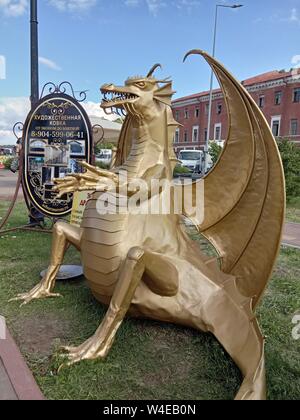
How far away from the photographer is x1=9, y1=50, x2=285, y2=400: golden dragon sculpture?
2363 mm

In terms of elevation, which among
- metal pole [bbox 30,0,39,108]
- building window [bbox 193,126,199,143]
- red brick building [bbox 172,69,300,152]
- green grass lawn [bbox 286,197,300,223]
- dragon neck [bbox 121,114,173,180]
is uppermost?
red brick building [bbox 172,69,300,152]

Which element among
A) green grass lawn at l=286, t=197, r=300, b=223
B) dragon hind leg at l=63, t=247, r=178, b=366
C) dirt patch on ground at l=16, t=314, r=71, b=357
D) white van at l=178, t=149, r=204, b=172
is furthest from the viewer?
white van at l=178, t=149, r=204, b=172

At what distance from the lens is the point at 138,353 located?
2740 mm

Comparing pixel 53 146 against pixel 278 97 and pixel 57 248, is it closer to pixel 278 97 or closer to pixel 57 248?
pixel 57 248

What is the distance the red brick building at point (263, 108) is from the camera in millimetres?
31922

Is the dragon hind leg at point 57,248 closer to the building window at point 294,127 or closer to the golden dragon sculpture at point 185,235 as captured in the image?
the golden dragon sculpture at point 185,235

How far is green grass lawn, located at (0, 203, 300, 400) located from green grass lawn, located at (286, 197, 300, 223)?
236 inches

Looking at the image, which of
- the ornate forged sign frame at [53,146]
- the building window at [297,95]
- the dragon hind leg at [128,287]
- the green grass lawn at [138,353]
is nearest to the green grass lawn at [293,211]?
the green grass lawn at [138,353]

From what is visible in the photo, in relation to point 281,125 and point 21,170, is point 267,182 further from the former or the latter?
point 281,125

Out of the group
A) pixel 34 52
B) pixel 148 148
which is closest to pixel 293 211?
pixel 34 52

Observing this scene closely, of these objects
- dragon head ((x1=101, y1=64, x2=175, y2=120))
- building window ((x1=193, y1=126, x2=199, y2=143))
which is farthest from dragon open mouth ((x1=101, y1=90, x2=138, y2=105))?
building window ((x1=193, y1=126, x2=199, y2=143))

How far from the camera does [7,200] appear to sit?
437 inches

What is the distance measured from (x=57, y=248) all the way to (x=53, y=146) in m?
3.08

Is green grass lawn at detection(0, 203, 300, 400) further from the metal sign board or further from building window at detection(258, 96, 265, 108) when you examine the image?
building window at detection(258, 96, 265, 108)
